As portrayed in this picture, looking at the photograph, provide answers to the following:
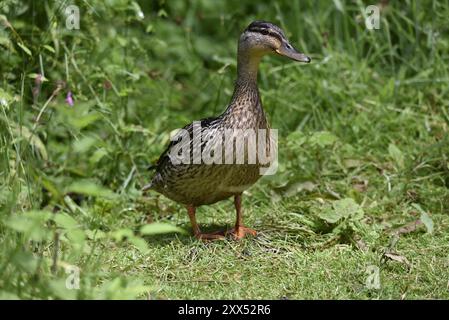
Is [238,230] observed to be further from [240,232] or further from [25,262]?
[25,262]

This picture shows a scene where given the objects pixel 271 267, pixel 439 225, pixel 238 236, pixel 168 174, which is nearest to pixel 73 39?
pixel 168 174

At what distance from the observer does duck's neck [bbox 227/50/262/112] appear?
4.67 m

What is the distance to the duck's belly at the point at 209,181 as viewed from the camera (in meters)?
4.53

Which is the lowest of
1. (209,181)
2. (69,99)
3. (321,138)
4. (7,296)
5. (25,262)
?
(7,296)

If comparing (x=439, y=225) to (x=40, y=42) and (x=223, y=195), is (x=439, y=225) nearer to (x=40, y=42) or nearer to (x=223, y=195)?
(x=223, y=195)

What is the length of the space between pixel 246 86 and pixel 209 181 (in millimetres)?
603

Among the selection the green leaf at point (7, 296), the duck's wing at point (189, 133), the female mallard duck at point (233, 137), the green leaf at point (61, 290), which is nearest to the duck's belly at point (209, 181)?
the female mallard duck at point (233, 137)

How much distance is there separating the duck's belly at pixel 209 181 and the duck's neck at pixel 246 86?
14.5 inches

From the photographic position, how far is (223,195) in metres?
4.71

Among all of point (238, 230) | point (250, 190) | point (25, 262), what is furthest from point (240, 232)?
point (25, 262)

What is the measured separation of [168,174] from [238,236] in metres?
0.56

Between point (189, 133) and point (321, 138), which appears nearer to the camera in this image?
point (189, 133)

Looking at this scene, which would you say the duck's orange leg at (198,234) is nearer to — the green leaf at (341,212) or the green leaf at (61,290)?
the green leaf at (341,212)

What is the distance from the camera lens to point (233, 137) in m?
4.54
